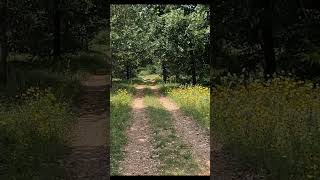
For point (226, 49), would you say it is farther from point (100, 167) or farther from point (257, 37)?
point (100, 167)

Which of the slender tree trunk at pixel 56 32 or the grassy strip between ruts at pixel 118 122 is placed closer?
the grassy strip between ruts at pixel 118 122

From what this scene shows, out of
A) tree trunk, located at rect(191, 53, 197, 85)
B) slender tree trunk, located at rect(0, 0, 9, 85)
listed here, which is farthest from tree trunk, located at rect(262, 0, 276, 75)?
slender tree trunk, located at rect(0, 0, 9, 85)

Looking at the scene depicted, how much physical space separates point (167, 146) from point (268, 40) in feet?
7.22

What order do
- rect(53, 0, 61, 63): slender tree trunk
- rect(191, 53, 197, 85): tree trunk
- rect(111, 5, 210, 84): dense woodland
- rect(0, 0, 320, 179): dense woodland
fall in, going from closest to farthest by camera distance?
1. rect(0, 0, 320, 179): dense woodland
2. rect(111, 5, 210, 84): dense woodland
3. rect(191, 53, 197, 85): tree trunk
4. rect(53, 0, 61, 63): slender tree trunk

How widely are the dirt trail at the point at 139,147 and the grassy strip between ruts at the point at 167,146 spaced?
110 mm

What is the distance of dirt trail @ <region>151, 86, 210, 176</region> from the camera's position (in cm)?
689

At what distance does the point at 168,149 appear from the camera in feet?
23.1

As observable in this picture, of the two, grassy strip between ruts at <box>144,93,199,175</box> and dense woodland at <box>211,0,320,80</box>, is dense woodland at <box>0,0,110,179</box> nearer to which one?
grassy strip between ruts at <box>144,93,199,175</box>

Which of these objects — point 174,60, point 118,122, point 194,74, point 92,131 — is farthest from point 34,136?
point 194,74

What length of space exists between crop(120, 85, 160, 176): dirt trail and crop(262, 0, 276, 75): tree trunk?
1.93 m

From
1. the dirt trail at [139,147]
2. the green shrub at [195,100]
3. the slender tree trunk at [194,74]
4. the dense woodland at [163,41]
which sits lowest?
the dirt trail at [139,147]

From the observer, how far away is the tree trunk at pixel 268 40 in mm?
7273

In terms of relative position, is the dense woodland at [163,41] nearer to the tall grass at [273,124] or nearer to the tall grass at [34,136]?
the tall grass at [273,124]

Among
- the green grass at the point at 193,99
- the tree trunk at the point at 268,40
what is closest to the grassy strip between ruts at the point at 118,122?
the green grass at the point at 193,99
